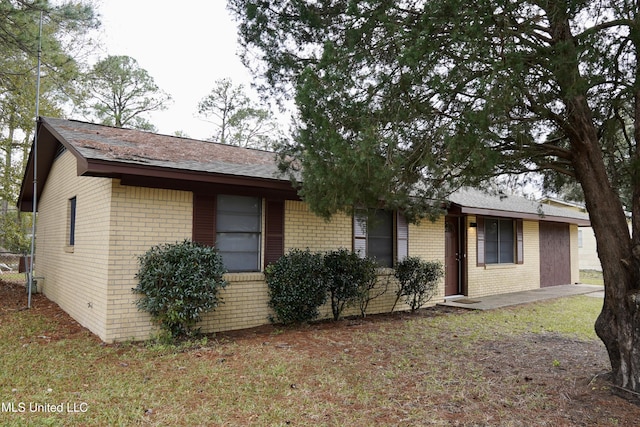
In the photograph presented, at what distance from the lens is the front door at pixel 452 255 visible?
38.6ft

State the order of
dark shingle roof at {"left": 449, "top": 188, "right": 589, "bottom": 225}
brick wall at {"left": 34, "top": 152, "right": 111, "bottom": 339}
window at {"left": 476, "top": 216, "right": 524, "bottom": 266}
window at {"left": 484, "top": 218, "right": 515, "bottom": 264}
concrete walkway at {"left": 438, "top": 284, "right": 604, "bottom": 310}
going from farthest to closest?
window at {"left": 484, "top": 218, "right": 515, "bottom": 264} < window at {"left": 476, "top": 216, "right": 524, "bottom": 266} < dark shingle roof at {"left": 449, "top": 188, "right": 589, "bottom": 225} < concrete walkway at {"left": 438, "top": 284, "right": 604, "bottom": 310} < brick wall at {"left": 34, "top": 152, "right": 111, "bottom": 339}

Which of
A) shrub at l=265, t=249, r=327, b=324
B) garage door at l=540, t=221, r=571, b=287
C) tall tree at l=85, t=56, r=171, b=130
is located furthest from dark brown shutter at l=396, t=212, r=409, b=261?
tall tree at l=85, t=56, r=171, b=130

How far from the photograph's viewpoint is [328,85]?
171 inches

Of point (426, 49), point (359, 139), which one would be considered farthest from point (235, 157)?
point (426, 49)

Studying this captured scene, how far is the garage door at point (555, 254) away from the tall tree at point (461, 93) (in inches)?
426

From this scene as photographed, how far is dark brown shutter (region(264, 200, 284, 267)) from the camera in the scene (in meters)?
7.66

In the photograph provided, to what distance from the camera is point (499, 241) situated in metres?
13.3

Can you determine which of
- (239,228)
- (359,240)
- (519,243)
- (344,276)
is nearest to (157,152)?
(239,228)

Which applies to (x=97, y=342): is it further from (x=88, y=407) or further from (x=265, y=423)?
(x=265, y=423)

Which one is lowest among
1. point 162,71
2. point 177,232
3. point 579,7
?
point 177,232

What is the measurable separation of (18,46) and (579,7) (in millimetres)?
11452

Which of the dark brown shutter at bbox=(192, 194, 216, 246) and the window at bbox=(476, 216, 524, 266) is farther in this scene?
the window at bbox=(476, 216, 524, 266)

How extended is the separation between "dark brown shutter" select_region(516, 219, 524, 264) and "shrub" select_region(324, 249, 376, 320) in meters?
7.58

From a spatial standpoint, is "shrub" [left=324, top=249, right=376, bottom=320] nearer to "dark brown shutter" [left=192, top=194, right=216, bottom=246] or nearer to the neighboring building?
the neighboring building
